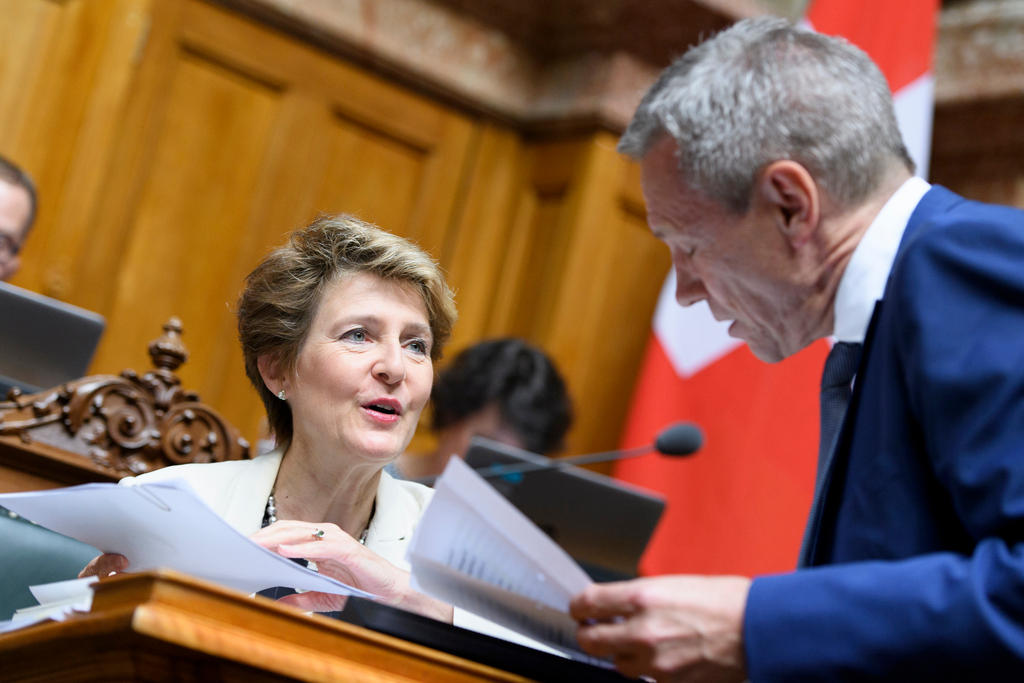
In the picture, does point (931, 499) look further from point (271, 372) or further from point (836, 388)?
point (271, 372)

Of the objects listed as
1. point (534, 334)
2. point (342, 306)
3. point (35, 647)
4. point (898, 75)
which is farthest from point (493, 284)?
point (35, 647)

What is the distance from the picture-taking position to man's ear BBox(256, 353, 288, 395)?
1.85m

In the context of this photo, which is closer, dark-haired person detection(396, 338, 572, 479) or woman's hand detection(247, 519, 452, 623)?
woman's hand detection(247, 519, 452, 623)

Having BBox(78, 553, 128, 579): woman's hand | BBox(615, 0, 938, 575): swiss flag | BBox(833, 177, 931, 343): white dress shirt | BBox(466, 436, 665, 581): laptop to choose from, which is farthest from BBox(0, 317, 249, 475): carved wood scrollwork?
BBox(615, 0, 938, 575): swiss flag

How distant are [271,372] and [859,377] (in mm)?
946

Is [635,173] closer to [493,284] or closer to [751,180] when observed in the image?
[493,284]

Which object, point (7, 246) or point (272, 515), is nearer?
point (272, 515)

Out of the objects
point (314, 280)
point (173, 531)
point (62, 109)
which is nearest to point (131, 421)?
point (314, 280)

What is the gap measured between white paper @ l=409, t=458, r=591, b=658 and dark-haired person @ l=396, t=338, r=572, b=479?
7.46ft

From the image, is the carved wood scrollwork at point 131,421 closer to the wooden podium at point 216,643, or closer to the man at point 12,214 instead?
the wooden podium at point 216,643

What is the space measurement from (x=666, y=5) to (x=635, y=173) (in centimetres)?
56

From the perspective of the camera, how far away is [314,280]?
6.03 feet

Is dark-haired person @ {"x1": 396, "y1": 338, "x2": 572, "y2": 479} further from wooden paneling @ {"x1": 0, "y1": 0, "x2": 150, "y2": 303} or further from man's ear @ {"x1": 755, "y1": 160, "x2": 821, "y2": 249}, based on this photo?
man's ear @ {"x1": 755, "y1": 160, "x2": 821, "y2": 249}

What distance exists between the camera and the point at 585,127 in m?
4.22
